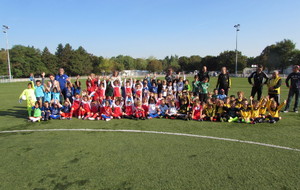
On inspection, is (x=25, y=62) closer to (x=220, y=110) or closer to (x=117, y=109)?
(x=117, y=109)

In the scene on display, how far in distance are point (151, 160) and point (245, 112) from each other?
4.75 meters

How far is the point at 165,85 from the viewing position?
30.0ft

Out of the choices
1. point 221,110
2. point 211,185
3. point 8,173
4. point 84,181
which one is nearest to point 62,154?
point 8,173

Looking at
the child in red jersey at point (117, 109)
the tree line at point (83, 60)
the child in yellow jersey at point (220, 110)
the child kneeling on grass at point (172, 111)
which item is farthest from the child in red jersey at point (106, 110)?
the tree line at point (83, 60)

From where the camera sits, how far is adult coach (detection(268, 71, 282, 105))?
301 inches

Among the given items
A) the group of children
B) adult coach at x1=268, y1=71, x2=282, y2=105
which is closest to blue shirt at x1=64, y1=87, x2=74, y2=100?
the group of children

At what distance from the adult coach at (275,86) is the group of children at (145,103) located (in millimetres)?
902

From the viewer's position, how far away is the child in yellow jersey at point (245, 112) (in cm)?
660

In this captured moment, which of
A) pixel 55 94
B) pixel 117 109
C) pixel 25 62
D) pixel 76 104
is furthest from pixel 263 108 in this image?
pixel 25 62

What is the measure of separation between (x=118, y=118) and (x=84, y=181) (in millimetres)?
4487

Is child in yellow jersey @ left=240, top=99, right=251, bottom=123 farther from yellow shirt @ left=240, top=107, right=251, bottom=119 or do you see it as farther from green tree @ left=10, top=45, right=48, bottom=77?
green tree @ left=10, top=45, right=48, bottom=77

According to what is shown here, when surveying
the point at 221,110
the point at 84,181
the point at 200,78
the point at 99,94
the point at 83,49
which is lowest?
the point at 84,181

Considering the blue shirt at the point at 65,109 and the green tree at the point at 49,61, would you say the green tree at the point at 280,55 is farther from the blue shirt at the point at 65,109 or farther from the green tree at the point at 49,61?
the green tree at the point at 49,61

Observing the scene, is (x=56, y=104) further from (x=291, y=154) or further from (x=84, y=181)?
(x=291, y=154)
